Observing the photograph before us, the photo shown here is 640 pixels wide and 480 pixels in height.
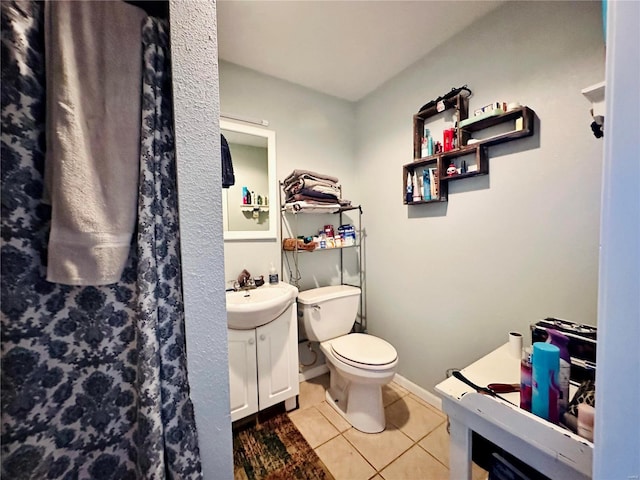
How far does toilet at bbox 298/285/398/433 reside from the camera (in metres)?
1.39

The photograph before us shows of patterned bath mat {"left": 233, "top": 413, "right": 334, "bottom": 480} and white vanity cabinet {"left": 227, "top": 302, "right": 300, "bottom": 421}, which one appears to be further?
white vanity cabinet {"left": 227, "top": 302, "right": 300, "bottom": 421}

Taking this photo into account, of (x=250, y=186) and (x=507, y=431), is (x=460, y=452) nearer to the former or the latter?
(x=507, y=431)

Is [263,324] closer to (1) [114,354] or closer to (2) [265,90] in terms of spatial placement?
(1) [114,354]

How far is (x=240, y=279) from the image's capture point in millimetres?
1620

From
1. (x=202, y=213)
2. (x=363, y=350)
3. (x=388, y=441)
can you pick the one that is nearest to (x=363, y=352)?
(x=363, y=350)

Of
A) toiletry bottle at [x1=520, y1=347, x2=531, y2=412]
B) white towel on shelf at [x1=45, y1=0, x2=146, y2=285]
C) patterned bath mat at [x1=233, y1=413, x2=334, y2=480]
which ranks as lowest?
patterned bath mat at [x1=233, y1=413, x2=334, y2=480]

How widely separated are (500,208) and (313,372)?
5.82 ft

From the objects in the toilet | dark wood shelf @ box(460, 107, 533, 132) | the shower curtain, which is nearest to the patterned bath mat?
the toilet

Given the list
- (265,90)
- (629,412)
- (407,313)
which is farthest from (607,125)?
(265,90)

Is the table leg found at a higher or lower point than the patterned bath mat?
higher

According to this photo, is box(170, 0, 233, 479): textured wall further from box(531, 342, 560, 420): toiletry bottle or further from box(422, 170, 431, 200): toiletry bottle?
box(422, 170, 431, 200): toiletry bottle

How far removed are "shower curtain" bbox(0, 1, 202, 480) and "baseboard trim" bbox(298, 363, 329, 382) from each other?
137 cm

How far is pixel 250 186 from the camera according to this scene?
1.75 m

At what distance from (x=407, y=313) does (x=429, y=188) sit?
3.04 ft
